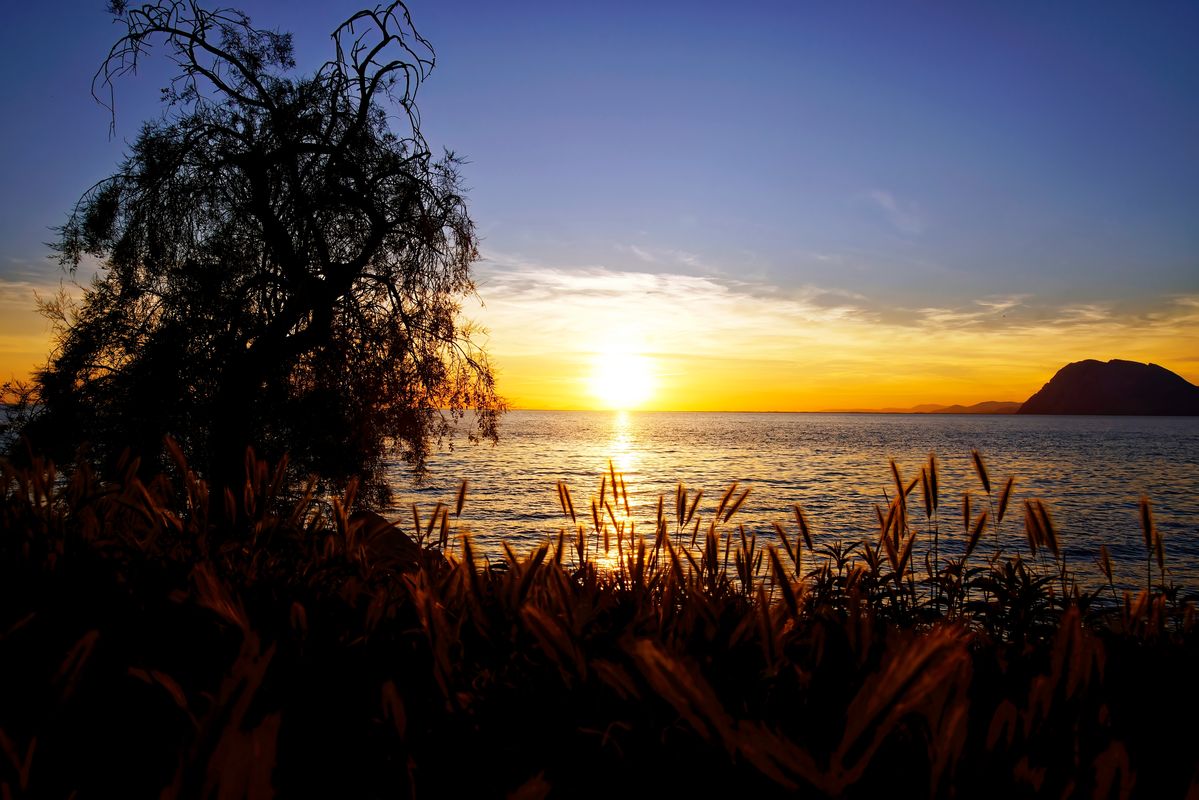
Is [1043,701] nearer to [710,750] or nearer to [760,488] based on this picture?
[710,750]

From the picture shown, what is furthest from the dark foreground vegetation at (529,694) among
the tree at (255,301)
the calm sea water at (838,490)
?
the tree at (255,301)

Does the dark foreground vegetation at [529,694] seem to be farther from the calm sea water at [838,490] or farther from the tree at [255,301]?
the tree at [255,301]

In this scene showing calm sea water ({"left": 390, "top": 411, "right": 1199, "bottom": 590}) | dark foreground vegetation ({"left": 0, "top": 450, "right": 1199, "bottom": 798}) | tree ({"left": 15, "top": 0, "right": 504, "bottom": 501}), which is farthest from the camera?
calm sea water ({"left": 390, "top": 411, "right": 1199, "bottom": 590})

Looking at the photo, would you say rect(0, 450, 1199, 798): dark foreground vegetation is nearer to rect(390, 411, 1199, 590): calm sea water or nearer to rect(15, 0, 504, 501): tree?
rect(390, 411, 1199, 590): calm sea water

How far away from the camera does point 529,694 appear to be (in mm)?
1340

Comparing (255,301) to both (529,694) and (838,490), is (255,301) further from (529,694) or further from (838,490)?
(838,490)

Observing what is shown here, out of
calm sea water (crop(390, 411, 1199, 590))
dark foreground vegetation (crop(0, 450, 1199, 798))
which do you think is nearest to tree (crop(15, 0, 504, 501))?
calm sea water (crop(390, 411, 1199, 590))

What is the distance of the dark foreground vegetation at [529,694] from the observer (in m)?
0.73

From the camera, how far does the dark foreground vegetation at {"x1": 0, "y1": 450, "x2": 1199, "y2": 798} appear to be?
2.41 ft

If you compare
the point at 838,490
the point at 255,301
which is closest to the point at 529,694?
the point at 255,301

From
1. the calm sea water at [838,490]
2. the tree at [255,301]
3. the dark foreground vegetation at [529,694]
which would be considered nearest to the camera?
the dark foreground vegetation at [529,694]

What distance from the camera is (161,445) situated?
33.4ft

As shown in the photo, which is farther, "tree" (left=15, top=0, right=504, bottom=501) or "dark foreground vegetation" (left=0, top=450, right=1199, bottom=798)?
"tree" (left=15, top=0, right=504, bottom=501)

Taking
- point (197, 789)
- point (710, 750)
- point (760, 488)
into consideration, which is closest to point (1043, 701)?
point (710, 750)
